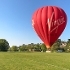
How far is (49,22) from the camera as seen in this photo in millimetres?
36906

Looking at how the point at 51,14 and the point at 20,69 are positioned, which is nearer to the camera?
the point at 20,69

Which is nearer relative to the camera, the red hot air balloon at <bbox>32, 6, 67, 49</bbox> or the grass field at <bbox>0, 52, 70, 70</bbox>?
the grass field at <bbox>0, 52, 70, 70</bbox>

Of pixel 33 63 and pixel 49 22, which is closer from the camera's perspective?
pixel 33 63

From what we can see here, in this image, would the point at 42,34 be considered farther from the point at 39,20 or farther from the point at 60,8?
the point at 60,8

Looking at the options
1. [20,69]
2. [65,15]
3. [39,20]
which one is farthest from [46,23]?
[20,69]

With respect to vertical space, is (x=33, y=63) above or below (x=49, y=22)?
below

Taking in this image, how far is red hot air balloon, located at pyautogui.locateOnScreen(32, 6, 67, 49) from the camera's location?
119 feet

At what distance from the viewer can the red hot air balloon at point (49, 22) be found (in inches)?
1428

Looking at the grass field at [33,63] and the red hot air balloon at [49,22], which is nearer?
the grass field at [33,63]

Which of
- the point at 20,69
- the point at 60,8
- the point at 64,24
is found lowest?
the point at 20,69

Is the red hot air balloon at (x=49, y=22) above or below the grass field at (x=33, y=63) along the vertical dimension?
above

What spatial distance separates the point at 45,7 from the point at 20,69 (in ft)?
70.6

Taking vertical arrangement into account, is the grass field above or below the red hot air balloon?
below

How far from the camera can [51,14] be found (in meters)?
36.5
